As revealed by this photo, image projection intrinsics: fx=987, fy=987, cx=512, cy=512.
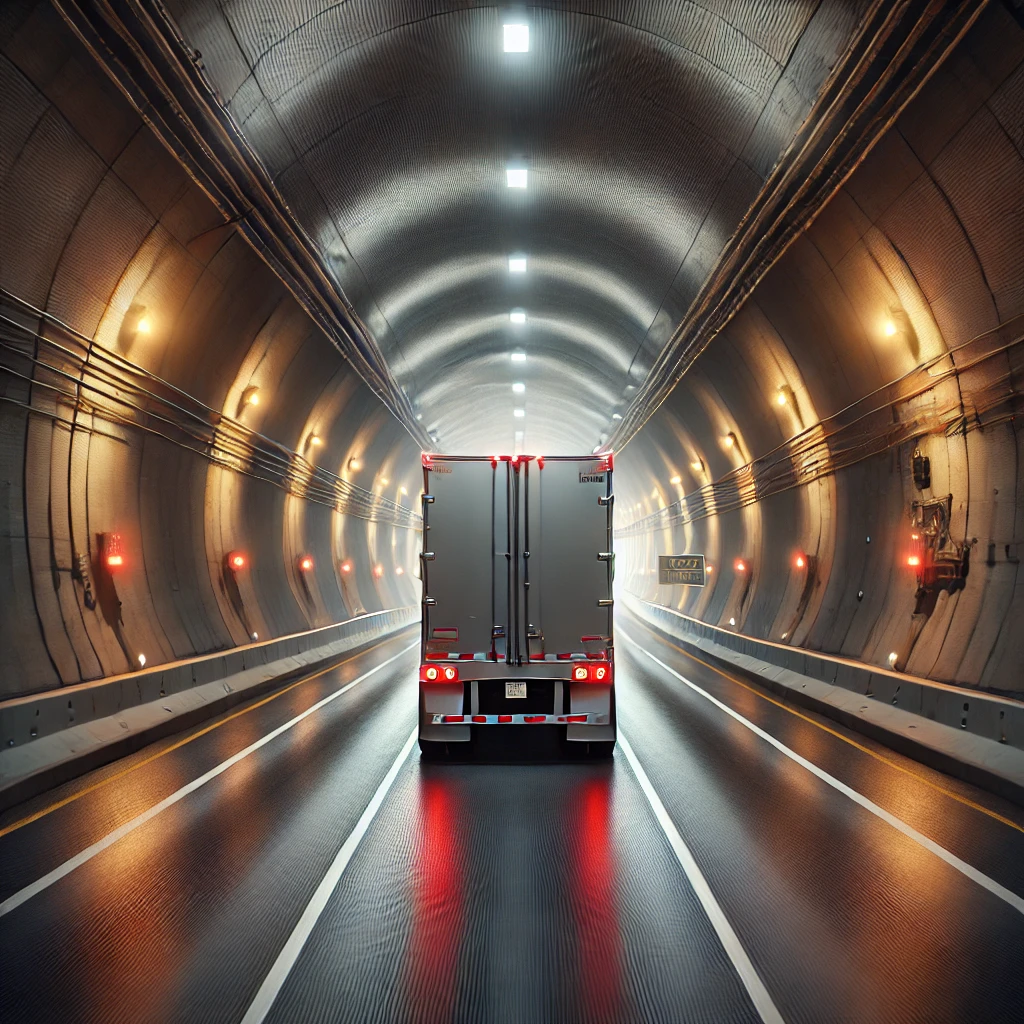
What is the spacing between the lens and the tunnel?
235 inches

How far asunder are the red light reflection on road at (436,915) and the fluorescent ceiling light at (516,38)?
9.90 metres

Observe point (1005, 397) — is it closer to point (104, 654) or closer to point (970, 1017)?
point (970, 1017)

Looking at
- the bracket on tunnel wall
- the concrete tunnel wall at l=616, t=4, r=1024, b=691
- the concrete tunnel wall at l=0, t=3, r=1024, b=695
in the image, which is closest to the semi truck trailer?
the concrete tunnel wall at l=0, t=3, r=1024, b=695

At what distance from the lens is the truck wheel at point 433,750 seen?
Result: 1210 cm

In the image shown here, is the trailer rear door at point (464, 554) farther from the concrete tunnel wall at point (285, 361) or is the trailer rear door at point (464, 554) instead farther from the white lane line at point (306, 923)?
the concrete tunnel wall at point (285, 361)

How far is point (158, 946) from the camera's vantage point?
5.79m

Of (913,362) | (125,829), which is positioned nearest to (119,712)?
(125,829)

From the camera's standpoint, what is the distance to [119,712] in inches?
519

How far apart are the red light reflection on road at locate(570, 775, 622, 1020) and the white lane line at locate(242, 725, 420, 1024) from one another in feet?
5.27

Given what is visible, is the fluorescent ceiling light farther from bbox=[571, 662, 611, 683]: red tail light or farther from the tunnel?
bbox=[571, 662, 611, 683]: red tail light

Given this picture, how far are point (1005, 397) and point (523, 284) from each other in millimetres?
15797

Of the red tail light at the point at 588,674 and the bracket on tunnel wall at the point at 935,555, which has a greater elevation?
the bracket on tunnel wall at the point at 935,555

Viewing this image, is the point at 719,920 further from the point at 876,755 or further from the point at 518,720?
the point at 876,755

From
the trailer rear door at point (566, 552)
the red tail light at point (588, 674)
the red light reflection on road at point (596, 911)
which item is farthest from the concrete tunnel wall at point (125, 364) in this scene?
the red light reflection on road at point (596, 911)
